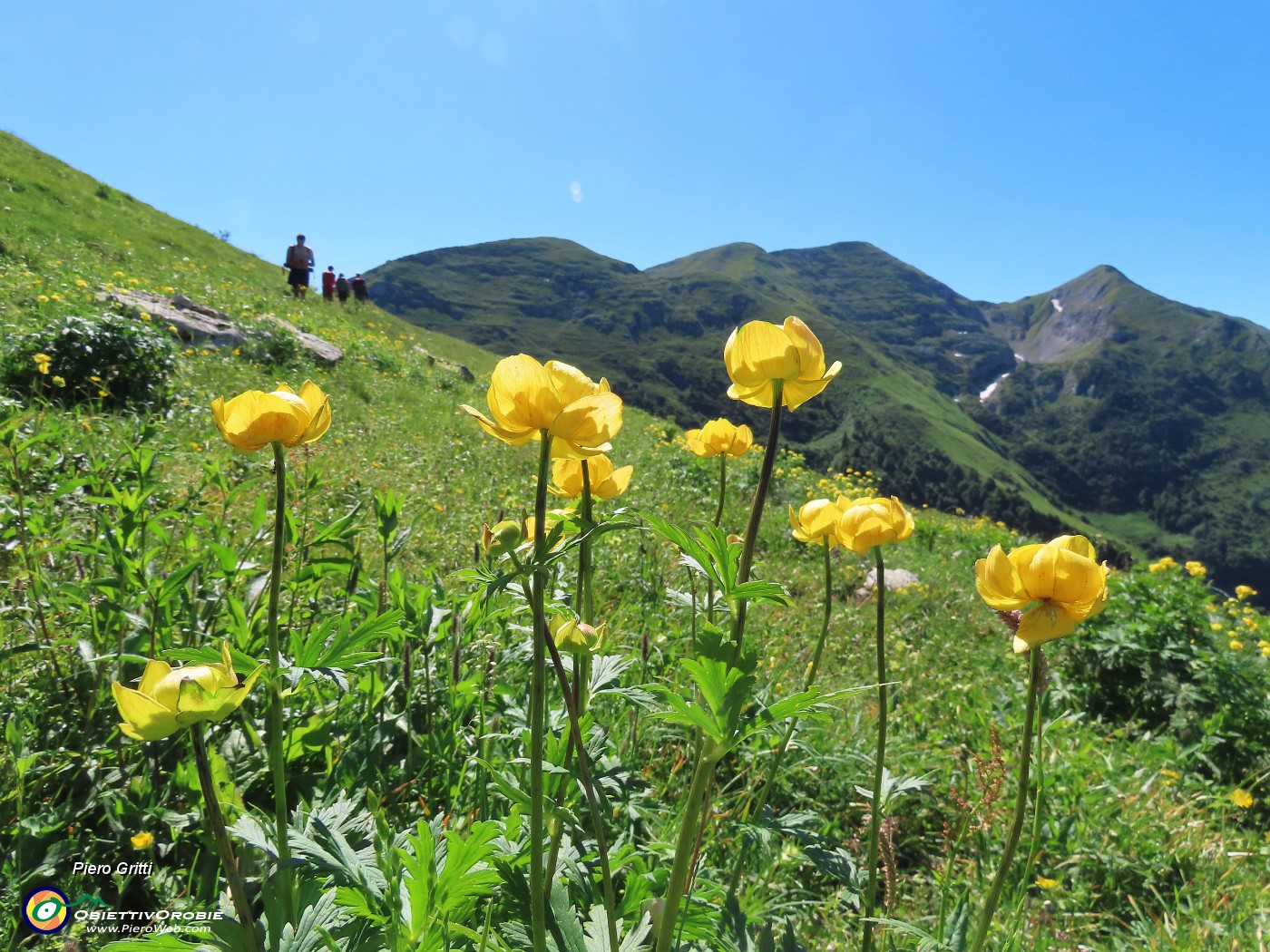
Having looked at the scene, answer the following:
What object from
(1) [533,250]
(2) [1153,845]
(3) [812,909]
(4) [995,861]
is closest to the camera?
(3) [812,909]

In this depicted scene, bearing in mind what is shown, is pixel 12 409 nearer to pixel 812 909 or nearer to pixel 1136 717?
pixel 812 909

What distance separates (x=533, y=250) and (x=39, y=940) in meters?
193

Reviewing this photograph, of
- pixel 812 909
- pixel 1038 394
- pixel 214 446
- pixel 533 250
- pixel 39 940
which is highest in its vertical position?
pixel 533 250

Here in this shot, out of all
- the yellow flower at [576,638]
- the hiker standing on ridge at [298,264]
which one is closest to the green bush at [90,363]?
the yellow flower at [576,638]

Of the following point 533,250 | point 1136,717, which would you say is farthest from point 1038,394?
point 1136,717

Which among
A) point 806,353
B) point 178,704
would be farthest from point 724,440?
point 178,704

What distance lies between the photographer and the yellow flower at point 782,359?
40.6 inches

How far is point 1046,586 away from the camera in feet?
3.43

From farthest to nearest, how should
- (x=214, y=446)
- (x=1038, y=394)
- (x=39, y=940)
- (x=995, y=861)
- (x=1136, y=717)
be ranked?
(x=1038, y=394) < (x=214, y=446) < (x=1136, y=717) < (x=995, y=861) < (x=39, y=940)

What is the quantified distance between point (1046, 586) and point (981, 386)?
201464 mm

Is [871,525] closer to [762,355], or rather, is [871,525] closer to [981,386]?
[762,355]

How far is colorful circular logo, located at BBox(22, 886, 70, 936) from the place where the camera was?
1266 millimetres

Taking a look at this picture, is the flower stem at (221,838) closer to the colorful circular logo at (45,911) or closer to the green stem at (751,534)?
the green stem at (751,534)

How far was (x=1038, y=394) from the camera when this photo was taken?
6348 inches
